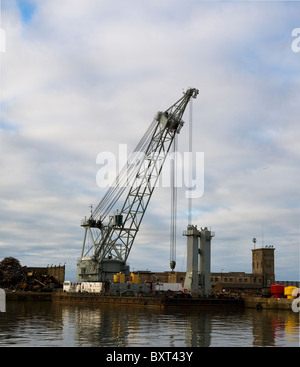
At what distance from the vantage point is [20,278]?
11100 centimetres

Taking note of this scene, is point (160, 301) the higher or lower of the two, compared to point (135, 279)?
lower

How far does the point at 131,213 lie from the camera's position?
87938 mm

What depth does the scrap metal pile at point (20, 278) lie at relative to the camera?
107088mm

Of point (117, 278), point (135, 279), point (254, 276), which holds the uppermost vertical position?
point (117, 278)

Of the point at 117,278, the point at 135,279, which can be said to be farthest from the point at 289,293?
the point at 117,278

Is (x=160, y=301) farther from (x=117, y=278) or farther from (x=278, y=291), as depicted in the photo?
(x=278, y=291)

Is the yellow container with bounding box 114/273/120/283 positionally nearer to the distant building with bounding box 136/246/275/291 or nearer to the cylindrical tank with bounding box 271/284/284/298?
the cylindrical tank with bounding box 271/284/284/298

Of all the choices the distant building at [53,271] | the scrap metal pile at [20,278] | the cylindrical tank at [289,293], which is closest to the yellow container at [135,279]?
the scrap metal pile at [20,278]

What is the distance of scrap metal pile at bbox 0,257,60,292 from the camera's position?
351ft

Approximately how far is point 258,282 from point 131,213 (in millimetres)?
65622

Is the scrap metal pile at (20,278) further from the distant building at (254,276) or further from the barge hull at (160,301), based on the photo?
the distant building at (254,276)

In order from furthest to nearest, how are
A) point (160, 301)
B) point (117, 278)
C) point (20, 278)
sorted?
point (20, 278) → point (117, 278) → point (160, 301)
